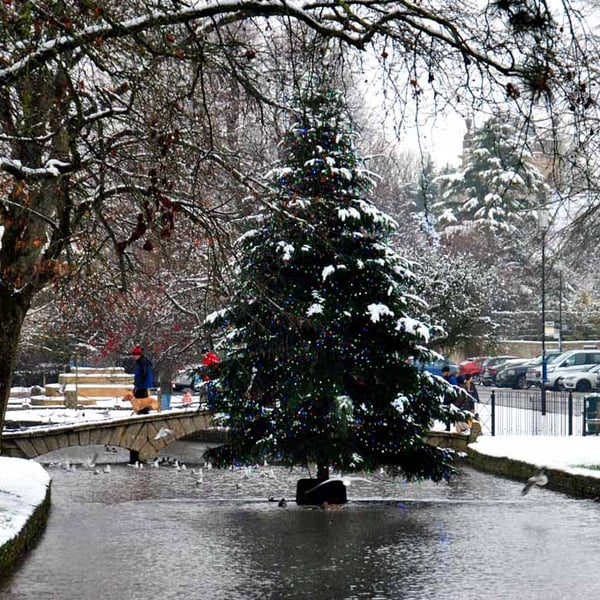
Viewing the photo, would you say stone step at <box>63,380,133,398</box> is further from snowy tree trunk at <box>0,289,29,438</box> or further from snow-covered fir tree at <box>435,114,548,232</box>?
snowy tree trunk at <box>0,289,29,438</box>

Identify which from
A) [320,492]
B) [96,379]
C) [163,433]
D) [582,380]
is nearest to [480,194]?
[582,380]

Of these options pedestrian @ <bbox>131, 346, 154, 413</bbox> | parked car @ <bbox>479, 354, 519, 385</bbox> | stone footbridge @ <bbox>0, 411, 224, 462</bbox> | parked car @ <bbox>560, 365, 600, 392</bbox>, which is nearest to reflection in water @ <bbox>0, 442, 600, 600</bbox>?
stone footbridge @ <bbox>0, 411, 224, 462</bbox>

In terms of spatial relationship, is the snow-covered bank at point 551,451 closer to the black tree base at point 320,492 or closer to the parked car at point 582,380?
the black tree base at point 320,492

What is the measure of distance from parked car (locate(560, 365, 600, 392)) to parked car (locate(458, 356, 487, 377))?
3.70 metres

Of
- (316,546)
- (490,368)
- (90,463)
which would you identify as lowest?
(316,546)

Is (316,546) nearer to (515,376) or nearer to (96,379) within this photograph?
(96,379)

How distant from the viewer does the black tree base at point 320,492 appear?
64.0ft

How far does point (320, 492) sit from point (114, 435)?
9844 mm

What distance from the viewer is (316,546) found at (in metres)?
14.5

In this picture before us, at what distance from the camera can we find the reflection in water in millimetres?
11586

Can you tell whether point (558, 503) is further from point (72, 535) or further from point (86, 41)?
point (86, 41)

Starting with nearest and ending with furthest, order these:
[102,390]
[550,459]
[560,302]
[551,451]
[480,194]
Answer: [550,459], [551,451], [102,390], [560,302], [480,194]

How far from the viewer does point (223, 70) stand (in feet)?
36.9

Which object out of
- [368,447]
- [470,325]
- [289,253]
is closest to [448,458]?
[368,447]
